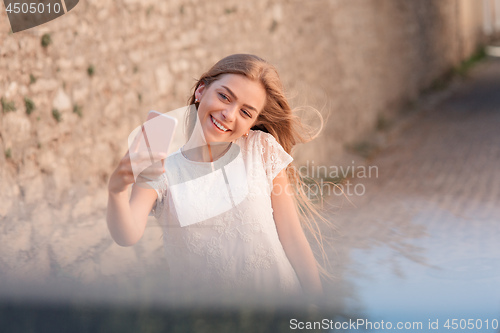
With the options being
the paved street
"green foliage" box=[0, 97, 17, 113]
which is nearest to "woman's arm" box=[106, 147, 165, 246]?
the paved street

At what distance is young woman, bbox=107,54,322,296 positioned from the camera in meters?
1.55

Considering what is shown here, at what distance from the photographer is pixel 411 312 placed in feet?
4.57

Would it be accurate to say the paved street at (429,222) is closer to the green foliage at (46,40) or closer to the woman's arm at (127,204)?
the woman's arm at (127,204)

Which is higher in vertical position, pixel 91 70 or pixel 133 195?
pixel 91 70

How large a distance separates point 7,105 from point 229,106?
178 centimetres

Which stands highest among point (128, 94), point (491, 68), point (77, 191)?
point (128, 94)

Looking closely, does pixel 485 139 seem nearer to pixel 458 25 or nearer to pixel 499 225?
pixel 499 225

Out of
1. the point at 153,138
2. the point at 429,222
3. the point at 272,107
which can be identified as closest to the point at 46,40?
the point at 272,107

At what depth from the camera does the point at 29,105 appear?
10.3 ft

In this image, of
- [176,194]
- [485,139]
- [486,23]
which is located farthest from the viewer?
[486,23]

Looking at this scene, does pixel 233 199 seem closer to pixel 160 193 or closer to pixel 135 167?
pixel 160 193

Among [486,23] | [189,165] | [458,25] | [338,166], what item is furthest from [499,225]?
[486,23]

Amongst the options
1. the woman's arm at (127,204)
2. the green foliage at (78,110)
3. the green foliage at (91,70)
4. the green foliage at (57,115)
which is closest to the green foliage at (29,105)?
the green foliage at (57,115)

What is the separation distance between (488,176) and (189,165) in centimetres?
472
